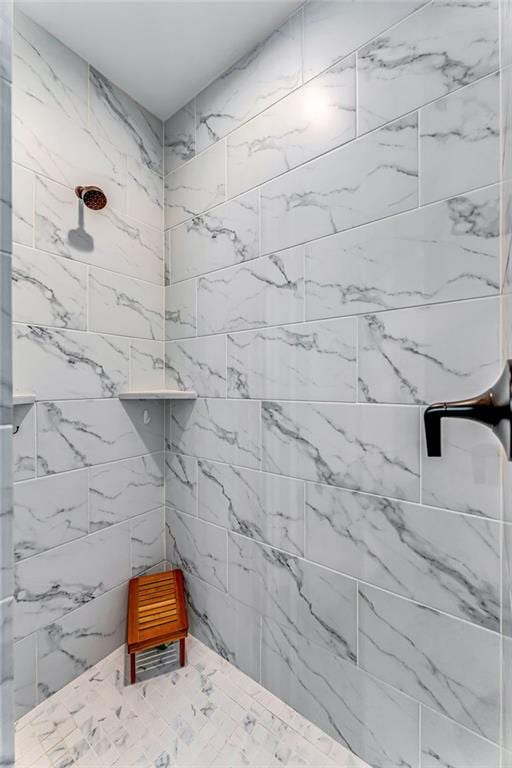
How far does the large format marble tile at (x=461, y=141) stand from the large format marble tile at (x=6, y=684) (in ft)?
3.27

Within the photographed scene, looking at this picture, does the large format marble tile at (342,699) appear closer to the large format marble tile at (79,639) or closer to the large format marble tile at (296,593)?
the large format marble tile at (296,593)

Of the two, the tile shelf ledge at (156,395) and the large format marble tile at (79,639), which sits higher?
the tile shelf ledge at (156,395)

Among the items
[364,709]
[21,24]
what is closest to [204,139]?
[21,24]

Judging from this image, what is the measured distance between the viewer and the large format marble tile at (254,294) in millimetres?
984

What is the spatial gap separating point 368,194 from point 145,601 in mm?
1378

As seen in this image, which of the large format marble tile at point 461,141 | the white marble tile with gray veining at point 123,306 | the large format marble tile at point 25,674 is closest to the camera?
the large format marble tile at point 461,141

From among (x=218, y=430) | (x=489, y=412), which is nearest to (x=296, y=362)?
(x=218, y=430)

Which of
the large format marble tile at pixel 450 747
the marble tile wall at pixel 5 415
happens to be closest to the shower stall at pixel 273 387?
the large format marble tile at pixel 450 747

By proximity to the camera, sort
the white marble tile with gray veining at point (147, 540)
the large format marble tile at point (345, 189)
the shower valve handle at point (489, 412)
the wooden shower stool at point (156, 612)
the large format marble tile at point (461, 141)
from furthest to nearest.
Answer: the white marble tile with gray veining at point (147, 540)
the wooden shower stool at point (156, 612)
the large format marble tile at point (345, 189)
the large format marble tile at point (461, 141)
the shower valve handle at point (489, 412)

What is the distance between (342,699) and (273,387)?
0.82m

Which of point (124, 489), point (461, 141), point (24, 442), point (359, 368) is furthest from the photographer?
point (124, 489)

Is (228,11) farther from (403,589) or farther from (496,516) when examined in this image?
(403,589)

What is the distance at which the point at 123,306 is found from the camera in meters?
1.23

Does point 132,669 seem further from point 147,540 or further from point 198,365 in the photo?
point 198,365
